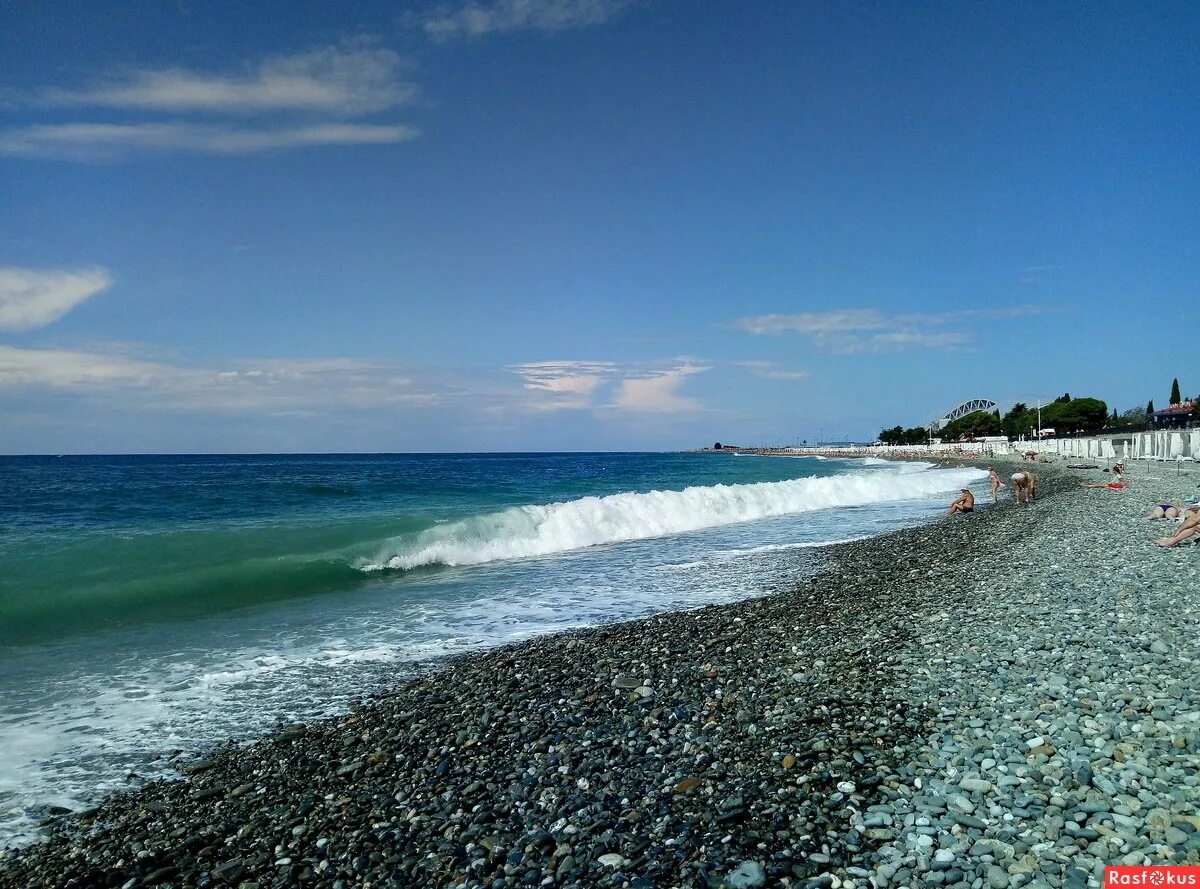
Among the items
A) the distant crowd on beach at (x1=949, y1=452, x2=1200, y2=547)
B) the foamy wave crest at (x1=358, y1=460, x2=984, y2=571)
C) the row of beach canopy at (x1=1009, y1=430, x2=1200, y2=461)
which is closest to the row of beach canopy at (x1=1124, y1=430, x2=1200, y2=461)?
the row of beach canopy at (x1=1009, y1=430, x2=1200, y2=461)

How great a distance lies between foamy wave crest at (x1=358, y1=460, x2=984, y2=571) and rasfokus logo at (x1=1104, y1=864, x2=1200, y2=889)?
1484 centimetres

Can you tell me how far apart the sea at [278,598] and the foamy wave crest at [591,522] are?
8cm

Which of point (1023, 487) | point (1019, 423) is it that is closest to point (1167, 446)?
point (1023, 487)

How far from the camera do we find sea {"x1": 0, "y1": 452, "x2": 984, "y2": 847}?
21.7 ft

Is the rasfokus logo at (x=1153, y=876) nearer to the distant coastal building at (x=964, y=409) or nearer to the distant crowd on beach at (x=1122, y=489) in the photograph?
the distant crowd on beach at (x=1122, y=489)

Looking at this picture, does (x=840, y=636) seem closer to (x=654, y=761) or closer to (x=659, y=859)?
(x=654, y=761)

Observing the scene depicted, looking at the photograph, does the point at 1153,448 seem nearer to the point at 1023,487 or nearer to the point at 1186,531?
the point at 1023,487

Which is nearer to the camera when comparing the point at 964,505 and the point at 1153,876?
the point at 1153,876

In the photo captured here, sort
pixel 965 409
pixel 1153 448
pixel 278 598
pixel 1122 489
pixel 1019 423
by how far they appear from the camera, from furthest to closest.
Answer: pixel 965 409 → pixel 1019 423 → pixel 1153 448 → pixel 1122 489 → pixel 278 598

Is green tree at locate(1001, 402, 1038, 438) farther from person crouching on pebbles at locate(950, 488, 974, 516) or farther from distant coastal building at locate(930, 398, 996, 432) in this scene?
person crouching on pebbles at locate(950, 488, 974, 516)

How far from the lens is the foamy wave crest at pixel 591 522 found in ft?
59.5

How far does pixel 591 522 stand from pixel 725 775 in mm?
17861

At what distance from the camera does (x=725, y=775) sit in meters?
4.85

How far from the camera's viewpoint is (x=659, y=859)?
12.9 ft
